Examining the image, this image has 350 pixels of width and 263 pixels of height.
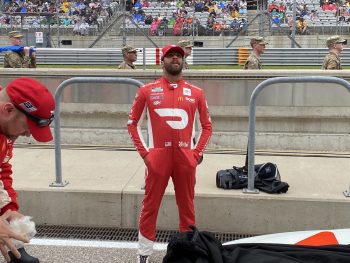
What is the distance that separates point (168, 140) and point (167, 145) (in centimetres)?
4

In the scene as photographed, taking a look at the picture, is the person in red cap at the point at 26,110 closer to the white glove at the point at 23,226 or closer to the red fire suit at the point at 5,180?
the white glove at the point at 23,226

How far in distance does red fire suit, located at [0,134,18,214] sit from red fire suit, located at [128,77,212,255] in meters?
1.12

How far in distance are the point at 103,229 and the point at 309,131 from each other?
372 centimetres

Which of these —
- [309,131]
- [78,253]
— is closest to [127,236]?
[78,253]

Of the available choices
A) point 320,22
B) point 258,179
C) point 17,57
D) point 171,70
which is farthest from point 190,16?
point 171,70

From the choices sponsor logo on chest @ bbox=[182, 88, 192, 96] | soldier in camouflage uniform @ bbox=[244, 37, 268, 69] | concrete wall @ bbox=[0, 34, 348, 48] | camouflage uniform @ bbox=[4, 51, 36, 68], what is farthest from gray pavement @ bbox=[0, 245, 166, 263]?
concrete wall @ bbox=[0, 34, 348, 48]

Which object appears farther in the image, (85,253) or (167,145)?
(85,253)

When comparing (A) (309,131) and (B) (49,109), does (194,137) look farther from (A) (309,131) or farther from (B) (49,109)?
(A) (309,131)

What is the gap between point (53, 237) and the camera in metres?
4.63

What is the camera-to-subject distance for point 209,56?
67.8 feet

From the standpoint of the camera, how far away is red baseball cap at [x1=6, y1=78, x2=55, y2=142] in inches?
90.3

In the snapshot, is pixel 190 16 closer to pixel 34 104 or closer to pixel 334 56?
pixel 334 56

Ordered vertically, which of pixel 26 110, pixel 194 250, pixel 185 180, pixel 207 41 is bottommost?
pixel 185 180

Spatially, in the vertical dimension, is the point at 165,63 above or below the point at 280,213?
above
